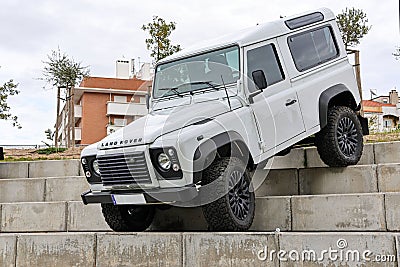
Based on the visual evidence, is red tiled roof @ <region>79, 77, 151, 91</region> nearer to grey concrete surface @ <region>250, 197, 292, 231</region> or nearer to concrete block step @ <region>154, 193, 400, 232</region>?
concrete block step @ <region>154, 193, 400, 232</region>

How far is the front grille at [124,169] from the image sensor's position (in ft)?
16.2

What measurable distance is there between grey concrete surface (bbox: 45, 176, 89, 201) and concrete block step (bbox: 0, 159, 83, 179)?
0.98m

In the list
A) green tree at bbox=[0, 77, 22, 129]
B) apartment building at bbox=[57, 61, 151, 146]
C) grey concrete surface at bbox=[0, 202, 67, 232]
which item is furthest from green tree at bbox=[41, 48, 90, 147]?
apartment building at bbox=[57, 61, 151, 146]

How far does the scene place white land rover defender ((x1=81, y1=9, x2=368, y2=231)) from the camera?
16.2 ft

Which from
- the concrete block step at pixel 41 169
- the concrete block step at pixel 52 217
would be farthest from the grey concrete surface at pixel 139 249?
the concrete block step at pixel 41 169

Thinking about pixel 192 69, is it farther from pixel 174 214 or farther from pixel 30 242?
pixel 30 242

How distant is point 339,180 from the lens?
6.59 m

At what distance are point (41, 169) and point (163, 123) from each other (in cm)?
458

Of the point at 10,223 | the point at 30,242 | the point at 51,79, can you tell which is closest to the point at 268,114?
the point at 30,242

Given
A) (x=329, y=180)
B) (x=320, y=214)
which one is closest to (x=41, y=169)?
(x=329, y=180)

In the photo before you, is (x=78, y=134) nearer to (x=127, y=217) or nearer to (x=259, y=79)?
(x=127, y=217)

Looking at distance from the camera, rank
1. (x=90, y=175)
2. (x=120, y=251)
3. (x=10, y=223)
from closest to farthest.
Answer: (x=120, y=251), (x=90, y=175), (x=10, y=223)

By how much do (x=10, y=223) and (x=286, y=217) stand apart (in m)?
3.91

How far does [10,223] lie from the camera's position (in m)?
6.82
